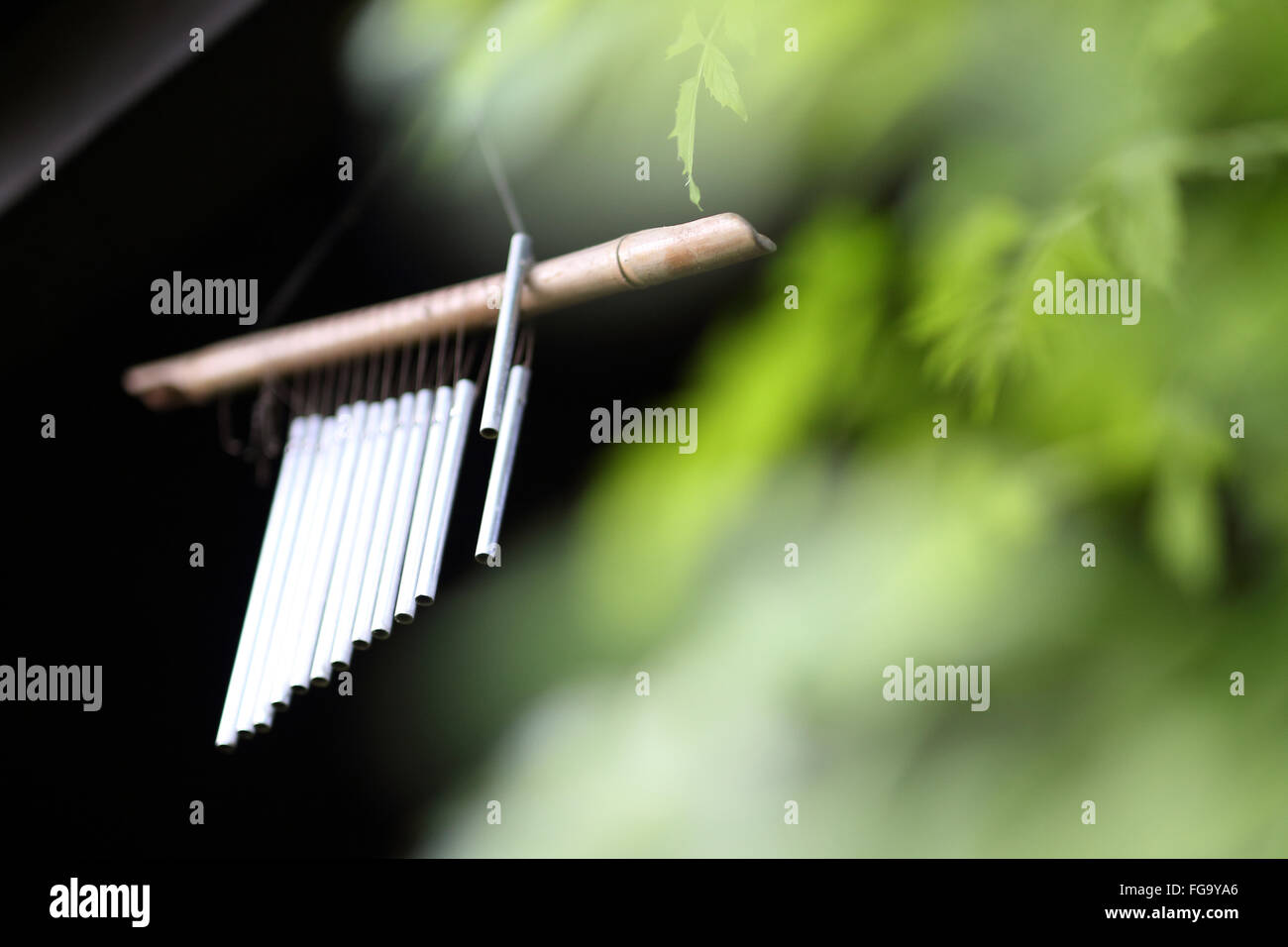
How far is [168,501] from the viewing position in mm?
1575

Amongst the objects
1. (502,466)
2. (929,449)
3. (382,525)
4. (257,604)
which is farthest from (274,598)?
(929,449)

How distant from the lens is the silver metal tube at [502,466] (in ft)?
3.02

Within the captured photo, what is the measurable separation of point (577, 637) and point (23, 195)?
805 millimetres

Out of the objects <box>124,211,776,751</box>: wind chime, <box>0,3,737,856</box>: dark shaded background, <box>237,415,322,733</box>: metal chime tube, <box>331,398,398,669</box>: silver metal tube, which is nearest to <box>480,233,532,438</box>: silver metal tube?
<box>124,211,776,751</box>: wind chime

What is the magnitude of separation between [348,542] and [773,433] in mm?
450

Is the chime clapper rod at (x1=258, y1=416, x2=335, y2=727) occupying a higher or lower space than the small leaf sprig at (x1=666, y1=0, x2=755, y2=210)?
lower

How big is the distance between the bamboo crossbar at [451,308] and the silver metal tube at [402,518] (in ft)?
0.28

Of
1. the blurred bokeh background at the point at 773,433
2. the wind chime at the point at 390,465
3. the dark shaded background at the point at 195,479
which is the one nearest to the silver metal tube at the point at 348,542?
the wind chime at the point at 390,465

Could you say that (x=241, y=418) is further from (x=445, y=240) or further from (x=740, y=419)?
(x=740, y=419)

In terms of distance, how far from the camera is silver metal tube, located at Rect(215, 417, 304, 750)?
1034 mm

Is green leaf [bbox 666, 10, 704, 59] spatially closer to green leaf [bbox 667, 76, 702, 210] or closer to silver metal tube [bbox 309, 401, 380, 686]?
green leaf [bbox 667, 76, 702, 210]

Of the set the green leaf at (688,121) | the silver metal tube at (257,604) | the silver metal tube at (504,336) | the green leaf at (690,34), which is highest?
the green leaf at (690,34)

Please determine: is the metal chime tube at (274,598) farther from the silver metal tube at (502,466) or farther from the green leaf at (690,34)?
the green leaf at (690,34)
